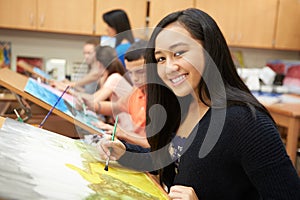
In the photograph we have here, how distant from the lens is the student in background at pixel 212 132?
801 millimetres

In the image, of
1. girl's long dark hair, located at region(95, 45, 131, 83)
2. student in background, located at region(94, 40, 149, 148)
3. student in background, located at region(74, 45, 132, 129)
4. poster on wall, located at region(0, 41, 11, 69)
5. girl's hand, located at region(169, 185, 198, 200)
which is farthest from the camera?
poster on wall, located at region(0, 41, 11, 69)

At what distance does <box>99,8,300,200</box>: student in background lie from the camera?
2.63 feet

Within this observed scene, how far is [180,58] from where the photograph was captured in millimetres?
905

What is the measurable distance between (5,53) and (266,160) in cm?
320

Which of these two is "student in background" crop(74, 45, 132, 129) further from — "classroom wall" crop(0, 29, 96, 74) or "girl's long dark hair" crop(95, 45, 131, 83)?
"classroom wall" crop(0, 29, 96, 74)

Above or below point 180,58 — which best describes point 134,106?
below

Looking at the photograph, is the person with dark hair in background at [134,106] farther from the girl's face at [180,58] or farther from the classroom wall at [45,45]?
the classroom wall at [45,45]

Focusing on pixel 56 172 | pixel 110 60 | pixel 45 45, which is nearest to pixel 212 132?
pixel 56 172

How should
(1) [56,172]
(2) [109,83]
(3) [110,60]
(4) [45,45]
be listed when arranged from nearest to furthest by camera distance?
(1) [56,172] → (2) [109,83] → (3) [110,60] → (4) [45,45]

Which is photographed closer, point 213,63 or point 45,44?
point 213,63

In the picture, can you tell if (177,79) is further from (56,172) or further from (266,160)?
(56,172)

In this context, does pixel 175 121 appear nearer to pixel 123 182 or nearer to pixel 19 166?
pixel 123 182

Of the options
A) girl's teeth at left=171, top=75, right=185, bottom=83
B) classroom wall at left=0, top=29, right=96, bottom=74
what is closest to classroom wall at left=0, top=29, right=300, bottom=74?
classroom wall at left=0, top=29, right=96, bottom=74

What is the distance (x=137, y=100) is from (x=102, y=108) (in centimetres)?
28
